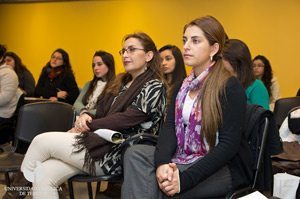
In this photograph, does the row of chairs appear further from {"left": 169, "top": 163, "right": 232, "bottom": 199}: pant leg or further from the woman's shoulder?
{"left": 169, "top": 163, "right": 232, "bottom": 199}: pant leg

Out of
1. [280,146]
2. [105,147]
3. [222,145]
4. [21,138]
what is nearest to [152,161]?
[222,145]

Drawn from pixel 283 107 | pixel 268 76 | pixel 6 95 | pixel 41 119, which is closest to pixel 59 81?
pixel 6 95

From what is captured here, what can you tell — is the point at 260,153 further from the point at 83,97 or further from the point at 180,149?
the point at 83,97

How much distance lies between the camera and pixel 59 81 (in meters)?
5.12

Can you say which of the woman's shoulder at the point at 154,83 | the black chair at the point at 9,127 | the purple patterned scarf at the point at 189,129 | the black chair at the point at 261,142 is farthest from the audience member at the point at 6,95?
the black chair at the point at 261,142

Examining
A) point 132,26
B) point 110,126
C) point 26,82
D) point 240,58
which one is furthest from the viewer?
point 132,26

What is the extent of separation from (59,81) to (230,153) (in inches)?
155

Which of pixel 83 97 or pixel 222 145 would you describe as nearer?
pixel 222 145

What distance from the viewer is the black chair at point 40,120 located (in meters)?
2.62

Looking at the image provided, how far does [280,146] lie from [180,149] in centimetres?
48

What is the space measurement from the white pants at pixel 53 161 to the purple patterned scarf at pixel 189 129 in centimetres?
56

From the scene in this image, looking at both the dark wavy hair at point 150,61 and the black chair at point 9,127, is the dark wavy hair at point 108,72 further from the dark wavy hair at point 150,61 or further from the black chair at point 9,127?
the dark wavy hair at point 150,61

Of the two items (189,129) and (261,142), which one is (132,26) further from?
(261,142)

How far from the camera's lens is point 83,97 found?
3865 millimetres
